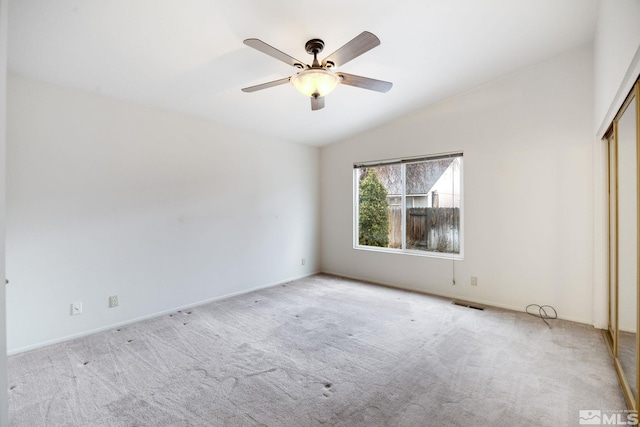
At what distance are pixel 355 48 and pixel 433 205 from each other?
2916 millimetres

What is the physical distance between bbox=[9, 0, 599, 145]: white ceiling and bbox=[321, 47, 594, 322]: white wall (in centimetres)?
38

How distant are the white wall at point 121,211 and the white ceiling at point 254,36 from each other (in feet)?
1.12

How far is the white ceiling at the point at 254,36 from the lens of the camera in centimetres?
208

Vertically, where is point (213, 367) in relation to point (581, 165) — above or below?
below

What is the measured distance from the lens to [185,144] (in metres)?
3.64

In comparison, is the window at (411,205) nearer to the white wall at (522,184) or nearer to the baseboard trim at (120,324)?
the white wall at (522,184)

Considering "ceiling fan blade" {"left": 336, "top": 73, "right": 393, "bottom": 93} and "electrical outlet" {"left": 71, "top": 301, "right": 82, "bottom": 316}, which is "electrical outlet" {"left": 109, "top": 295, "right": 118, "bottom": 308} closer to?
"electrical outlet" {"left": 71, "top": 301, "right": 82, "bottom": 316}

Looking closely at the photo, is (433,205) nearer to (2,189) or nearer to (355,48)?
(355,48)

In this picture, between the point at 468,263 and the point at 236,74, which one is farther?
the point at 468,263

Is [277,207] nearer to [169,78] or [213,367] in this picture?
[169,78]

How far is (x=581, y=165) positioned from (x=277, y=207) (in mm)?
3833

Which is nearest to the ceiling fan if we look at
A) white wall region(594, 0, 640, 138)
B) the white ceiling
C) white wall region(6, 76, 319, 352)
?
the white ceiling

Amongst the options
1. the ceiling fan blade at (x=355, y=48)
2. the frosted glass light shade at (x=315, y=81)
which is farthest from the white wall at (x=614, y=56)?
the frosted glass light shade at (x=315, y=81)

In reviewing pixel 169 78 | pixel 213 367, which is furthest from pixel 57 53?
pixel 213 367
